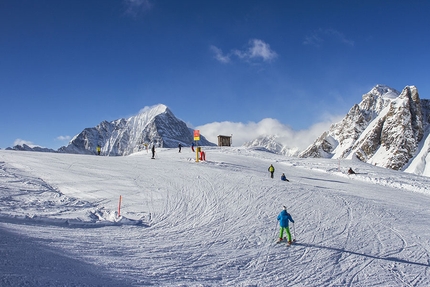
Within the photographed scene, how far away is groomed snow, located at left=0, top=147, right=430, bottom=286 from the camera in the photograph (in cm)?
785

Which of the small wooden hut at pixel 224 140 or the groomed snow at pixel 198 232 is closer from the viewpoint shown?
the groomed snow at pixel 198 232

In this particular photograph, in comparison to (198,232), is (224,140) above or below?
above

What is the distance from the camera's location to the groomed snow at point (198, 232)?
7.85 m

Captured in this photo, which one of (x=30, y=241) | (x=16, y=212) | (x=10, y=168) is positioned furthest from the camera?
(x=10, y=168)

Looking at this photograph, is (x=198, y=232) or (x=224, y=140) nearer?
(x=198, y=232)

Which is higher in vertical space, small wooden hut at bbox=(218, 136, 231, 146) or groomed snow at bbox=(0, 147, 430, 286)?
small wooden hut at bbox=(218, 136, 231, 146)

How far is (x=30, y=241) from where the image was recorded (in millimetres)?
8539

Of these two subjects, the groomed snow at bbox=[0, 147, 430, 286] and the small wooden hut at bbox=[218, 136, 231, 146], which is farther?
the small wooden hut at bbox=[218, 136, 231, 146]

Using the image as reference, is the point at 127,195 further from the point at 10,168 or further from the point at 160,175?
the point at 10,168

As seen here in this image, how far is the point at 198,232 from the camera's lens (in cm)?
1191

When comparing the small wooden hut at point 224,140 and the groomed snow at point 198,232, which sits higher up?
the small wooden hut at point 224,140

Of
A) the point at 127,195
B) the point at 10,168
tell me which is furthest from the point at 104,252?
the point at 10,168

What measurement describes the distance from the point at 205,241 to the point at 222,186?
8.97 meters

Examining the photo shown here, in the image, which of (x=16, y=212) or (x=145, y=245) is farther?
(x=16, y=212)
